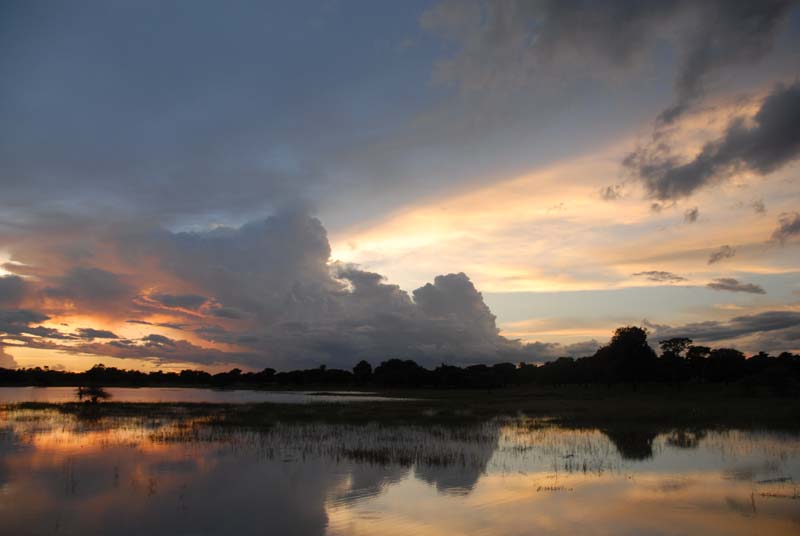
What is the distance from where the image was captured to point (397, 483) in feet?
67.7

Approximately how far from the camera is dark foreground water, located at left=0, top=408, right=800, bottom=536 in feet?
50.9

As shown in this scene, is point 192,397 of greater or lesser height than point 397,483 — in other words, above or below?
Answer: below

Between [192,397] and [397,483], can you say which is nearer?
[397,483]

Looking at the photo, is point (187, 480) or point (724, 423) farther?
point (724, 423)

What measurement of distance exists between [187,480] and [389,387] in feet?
540

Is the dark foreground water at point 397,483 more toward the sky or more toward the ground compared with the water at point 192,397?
more toward the sky

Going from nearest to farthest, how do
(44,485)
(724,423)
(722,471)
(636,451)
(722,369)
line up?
(44,485), (722,471), (636,451), (724,423), (722,369)

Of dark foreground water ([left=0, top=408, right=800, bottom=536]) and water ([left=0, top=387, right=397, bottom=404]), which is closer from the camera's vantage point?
dark foreground water ([left=0, top=408, right=800, bottom=536])

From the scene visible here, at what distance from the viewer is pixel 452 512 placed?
1672cm

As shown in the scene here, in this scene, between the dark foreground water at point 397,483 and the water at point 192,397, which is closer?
the dark foreground water at point 397,483

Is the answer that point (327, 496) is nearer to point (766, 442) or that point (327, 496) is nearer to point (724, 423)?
point (766, 442)

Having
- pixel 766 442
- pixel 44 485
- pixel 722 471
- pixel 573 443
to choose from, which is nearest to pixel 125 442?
pixel 44 485

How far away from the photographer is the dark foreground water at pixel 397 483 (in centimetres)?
1550

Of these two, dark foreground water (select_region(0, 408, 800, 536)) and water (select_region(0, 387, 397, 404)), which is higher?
dark foreground water (select_region(0, 408, 800, 536))
